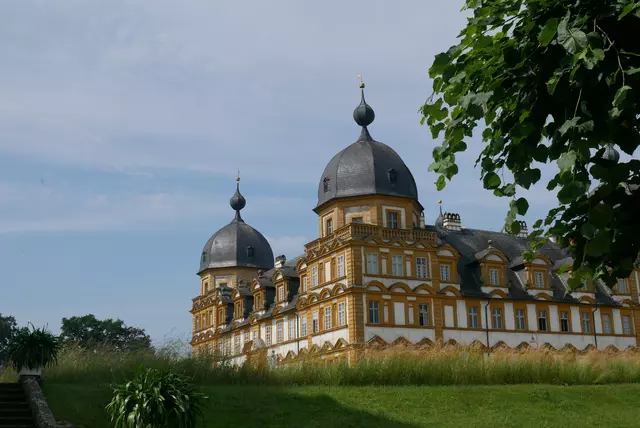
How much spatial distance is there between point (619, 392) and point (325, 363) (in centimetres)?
873

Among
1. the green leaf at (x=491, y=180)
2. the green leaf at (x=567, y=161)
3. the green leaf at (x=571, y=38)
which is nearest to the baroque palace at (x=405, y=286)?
the green leaf at (x=491, y=180)

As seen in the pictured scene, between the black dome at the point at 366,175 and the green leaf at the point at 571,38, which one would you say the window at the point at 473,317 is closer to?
the black dome at the point at 366,175

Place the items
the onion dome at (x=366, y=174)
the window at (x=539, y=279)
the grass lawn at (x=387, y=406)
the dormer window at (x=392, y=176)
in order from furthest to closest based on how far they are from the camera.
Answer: the window at (x=539, y=279)
the dormer window at (x=392, y=176)
the onion dome at (x=366, y=174)
the grass lawn at (x=387, y=406)

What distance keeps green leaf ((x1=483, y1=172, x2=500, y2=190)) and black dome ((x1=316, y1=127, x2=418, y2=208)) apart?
1453 inches

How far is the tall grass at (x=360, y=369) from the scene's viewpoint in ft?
→ 74.3

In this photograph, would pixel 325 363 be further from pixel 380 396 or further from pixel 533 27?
pixel 533 27

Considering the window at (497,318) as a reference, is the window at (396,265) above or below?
above

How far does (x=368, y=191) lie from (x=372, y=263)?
4.10 meters

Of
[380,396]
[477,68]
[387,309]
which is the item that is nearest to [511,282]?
[387,309]

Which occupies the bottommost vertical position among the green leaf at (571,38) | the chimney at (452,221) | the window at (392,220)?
the green leaf at (571,38)

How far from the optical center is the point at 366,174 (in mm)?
44875

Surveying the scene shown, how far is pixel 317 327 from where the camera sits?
45.8 meters

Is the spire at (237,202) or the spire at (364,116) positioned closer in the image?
the spire at (364,116)

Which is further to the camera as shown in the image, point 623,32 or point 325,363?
point 325,363
